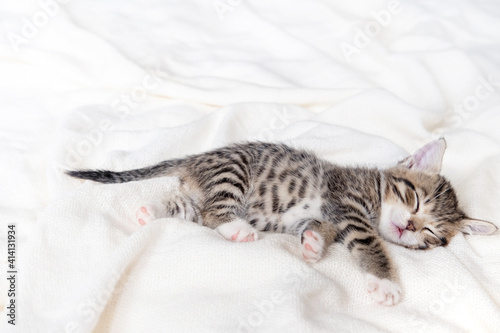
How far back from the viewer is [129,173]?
243cm

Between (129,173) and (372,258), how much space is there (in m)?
1.10

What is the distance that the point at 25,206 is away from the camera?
2.47m

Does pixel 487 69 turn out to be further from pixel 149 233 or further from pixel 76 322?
pixel 76 322

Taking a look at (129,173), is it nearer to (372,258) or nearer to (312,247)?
(312,247)
